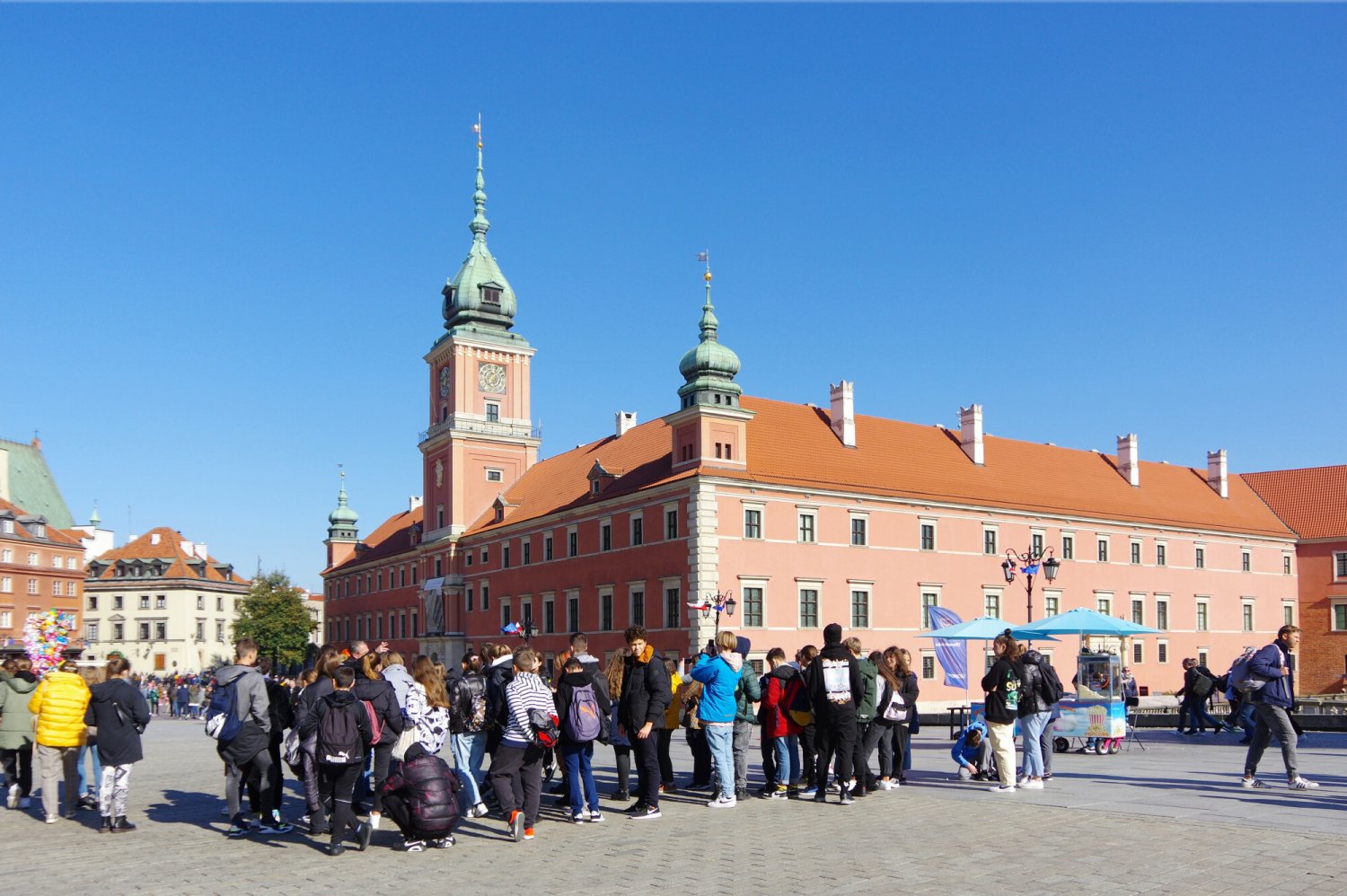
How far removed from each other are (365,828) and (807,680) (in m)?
5.02

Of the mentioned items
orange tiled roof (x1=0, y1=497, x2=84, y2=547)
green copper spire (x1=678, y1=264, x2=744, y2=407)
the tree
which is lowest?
the tree

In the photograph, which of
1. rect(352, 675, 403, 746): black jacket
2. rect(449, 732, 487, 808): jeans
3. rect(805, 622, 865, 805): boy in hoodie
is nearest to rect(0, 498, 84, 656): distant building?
rect(449, 732, 487, 808): jeans

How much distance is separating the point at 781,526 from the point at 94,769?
32.8 meters

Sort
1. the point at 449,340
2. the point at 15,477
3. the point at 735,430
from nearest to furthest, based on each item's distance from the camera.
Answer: the point at 735,430 < the point at 449,340 < the point at 15,477

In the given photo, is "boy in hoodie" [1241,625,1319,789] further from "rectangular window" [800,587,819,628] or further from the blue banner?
"rectangular window" [800,587,819,628]

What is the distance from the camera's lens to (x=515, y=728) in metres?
11.1

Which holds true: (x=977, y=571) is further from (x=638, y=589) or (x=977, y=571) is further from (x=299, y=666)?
(x=299, y=666)

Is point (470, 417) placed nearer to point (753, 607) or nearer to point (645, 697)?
point (753, 607)

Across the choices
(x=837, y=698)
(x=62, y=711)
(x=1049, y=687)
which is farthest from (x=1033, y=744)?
(x=62, y=711)

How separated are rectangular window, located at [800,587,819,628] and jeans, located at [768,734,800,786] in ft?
97.8

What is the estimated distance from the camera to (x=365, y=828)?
412 inches

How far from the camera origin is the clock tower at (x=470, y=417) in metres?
62.6

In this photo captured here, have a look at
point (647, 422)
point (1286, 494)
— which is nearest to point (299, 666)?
point (647, 422)

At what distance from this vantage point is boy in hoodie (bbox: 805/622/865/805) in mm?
12680
